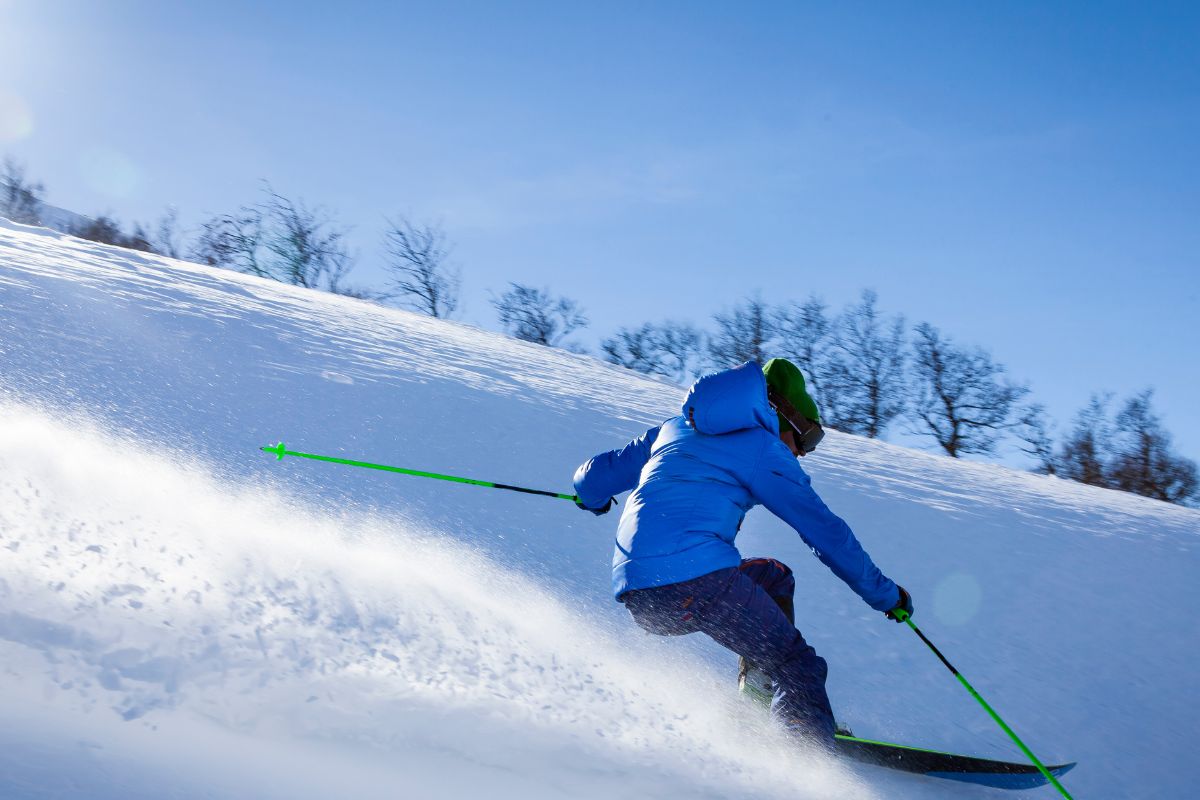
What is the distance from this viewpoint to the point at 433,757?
2.30 meters

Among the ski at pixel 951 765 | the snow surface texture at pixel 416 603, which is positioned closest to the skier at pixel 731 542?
the snow surface texture at pixel 416 603

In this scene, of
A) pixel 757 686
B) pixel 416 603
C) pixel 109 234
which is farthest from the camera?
pixel 109 234

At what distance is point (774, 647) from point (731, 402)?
0.87 metres

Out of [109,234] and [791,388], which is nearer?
[791,388]

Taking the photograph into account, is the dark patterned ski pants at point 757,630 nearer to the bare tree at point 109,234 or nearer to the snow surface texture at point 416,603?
the snow surface texture at point 416,603

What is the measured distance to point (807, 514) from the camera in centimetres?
297

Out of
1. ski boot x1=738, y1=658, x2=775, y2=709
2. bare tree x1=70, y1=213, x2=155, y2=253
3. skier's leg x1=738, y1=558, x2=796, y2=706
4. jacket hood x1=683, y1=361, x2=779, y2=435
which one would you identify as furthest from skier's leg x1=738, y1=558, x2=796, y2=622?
bare tree x1=70, y1=213, x2=155, y2=253

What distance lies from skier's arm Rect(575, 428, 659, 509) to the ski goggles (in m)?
0.59

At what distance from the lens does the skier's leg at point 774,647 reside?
2943 millimetres

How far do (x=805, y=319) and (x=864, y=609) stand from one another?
31.0 m

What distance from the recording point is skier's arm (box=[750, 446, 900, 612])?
2.97 metres

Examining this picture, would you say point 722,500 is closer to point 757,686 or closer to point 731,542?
point 731,542

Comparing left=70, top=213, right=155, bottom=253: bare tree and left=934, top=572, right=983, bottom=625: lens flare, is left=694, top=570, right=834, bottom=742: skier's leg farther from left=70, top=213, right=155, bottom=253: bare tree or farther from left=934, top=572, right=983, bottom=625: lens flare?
left=70, top=213, right=155, bottom=253: bare tree

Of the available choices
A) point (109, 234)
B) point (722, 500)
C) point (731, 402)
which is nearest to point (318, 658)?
point (722, 500)
